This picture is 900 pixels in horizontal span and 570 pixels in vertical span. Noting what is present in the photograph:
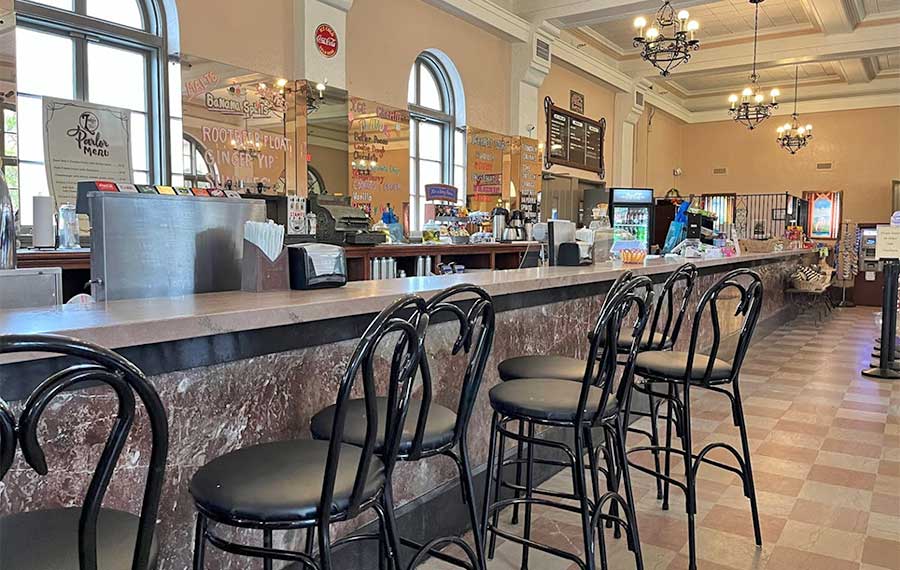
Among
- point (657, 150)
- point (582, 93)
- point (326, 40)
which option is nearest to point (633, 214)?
point (582, 93)

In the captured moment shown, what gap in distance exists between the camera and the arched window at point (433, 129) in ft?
26.4

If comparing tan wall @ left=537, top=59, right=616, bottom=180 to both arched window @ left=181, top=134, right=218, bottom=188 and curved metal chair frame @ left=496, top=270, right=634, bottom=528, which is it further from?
curved metal chair frame @ left=496, top=270, right=634, bottom=528

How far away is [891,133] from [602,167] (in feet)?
19.4

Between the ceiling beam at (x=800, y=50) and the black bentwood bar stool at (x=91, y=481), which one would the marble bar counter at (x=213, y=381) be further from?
the ceiling beam at (x=800, y=50)

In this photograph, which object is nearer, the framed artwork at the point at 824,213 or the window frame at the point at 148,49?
the window frame at the point at 148,49

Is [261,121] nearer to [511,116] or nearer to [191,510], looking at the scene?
[511,116]

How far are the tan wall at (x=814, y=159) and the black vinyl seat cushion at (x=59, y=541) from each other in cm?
1465

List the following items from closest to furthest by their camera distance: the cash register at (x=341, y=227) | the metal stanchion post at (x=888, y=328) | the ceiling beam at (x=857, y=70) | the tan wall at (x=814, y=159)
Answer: the cash register at (x=341, y=227) → the metal stanchion post at (x=888, y=328) → the ceiling beam at (x=857, y=70) → the tan wall at (x=814, y=159)

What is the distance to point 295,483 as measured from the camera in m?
1.29

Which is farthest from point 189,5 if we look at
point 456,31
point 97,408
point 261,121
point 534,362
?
point 97,408

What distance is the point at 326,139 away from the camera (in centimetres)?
643

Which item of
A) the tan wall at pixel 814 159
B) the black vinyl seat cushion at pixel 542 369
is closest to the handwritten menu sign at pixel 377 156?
the black vinyl seat cushion at pixel 542 369

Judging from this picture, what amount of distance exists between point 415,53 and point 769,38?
5782 mm

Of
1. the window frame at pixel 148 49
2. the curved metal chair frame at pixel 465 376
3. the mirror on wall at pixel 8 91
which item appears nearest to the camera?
the curved metal chair frame at pixel 465 376
